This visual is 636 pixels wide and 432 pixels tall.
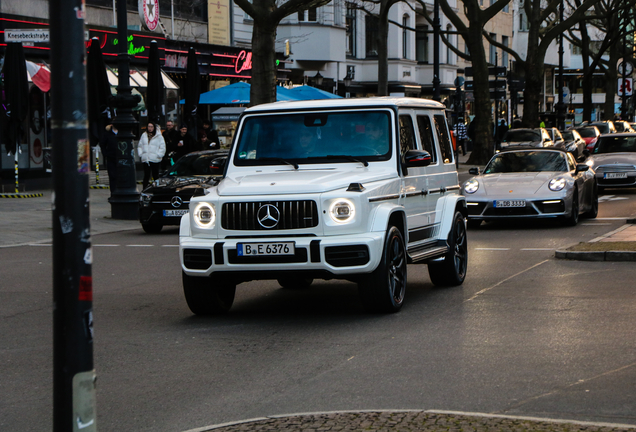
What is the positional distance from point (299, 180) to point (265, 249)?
0.71 meters

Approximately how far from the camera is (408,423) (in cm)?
505

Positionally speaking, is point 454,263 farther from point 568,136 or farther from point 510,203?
point 568,136

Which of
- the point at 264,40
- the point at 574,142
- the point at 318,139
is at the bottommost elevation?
the point at 574,142

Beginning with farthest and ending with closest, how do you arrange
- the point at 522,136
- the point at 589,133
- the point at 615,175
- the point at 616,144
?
1. the point at 589,133
2. the point at 522,136
3. the point at 616,144
4. the point at 615,175

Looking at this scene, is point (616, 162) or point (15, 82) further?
point (616, 162)

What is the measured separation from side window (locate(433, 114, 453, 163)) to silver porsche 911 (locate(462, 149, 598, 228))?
6048 millimetres

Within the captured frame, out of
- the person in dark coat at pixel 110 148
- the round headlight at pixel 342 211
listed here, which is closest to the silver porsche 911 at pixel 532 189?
the person in dark coat at pixel 110 148

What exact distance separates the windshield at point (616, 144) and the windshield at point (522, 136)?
6.89 metres

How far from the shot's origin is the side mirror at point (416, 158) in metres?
9.27

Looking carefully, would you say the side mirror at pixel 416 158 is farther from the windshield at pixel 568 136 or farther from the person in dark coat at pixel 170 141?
the windshield at pixel 568 136

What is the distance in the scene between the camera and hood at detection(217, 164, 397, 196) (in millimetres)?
8312

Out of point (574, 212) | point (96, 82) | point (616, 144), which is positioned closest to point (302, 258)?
point (574, 212)

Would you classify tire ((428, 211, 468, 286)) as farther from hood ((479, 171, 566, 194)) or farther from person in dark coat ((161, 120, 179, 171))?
person in dark coat ((161, 120, 179, 171))

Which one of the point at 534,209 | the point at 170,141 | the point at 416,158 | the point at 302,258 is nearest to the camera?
the point at 302,258
